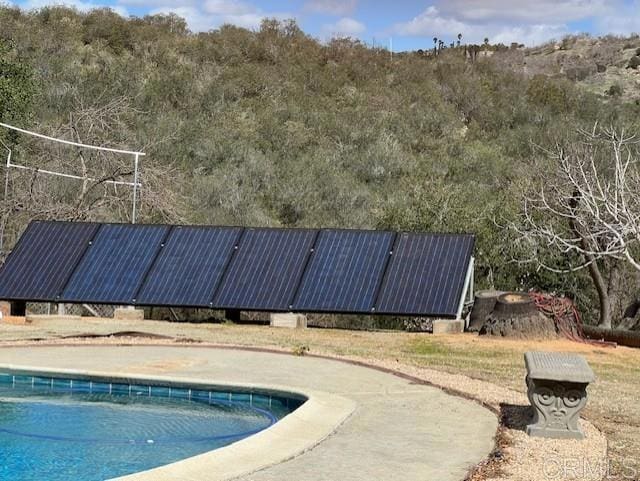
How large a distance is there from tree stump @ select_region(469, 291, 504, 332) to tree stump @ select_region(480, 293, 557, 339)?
0.94 m

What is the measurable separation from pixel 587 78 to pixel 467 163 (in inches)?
1846

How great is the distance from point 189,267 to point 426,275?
4.47 m

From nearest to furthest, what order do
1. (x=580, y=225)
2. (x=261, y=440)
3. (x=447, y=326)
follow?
(x=261, y=440), (x=447, y=326), (x=580, y=225)

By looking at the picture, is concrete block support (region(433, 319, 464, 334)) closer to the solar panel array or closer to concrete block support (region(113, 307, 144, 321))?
the solar panel array

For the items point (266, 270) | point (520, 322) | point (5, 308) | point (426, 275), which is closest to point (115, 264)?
point (5, 308)

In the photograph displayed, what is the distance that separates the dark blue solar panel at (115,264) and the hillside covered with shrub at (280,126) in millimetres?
5170

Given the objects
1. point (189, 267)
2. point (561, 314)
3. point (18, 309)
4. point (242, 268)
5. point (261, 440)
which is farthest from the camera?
point (18, 309)

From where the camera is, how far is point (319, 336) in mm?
17094

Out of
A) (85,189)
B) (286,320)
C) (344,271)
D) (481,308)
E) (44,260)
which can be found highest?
(85,189)

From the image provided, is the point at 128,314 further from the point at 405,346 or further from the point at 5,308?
the point at 405,346

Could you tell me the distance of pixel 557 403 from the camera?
8703mm

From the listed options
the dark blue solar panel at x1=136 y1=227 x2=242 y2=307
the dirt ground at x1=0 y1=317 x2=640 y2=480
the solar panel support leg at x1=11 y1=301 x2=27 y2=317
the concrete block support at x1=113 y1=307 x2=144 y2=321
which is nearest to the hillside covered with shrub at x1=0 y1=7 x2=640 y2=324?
the solar panel support leg at x1=11 y1=301 x2=27 y2=317

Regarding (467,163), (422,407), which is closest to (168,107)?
(467,163)

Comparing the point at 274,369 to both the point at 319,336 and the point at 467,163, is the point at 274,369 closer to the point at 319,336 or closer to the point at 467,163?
the point at 319,336
